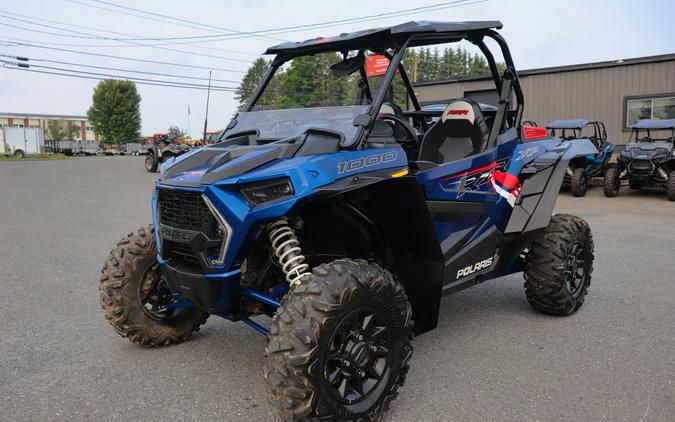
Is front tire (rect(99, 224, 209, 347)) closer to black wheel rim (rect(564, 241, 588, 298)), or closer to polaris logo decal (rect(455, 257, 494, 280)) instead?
polaris logo decal (rect(455, 257, 494, 280))

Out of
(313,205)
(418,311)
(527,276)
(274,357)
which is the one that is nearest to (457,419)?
(418,311)

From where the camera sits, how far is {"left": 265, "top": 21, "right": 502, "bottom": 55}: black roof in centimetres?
357

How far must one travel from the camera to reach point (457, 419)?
10.1 feet

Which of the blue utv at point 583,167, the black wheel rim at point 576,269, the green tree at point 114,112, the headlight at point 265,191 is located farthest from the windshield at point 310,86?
the green tree at point 114,112

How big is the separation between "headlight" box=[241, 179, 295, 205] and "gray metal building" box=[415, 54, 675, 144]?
14631 mm

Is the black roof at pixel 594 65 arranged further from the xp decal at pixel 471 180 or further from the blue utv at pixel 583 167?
the xp decal at pixel 471 180

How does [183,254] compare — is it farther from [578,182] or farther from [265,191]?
[578,182]

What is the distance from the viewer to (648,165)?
13938mm

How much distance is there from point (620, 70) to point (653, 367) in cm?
1743

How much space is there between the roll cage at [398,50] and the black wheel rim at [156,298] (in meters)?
1.39

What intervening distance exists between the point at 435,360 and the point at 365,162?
1585 millimetres

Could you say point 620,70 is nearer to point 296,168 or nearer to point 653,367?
point 653,367

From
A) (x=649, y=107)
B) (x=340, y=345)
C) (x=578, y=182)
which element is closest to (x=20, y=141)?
(x=578, y=182)

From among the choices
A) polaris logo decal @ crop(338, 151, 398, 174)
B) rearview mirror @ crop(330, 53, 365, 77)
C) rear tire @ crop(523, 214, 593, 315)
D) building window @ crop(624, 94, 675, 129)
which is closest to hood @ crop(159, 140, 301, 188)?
polaris logo decal @ crop(338, 151, 398, 174)
